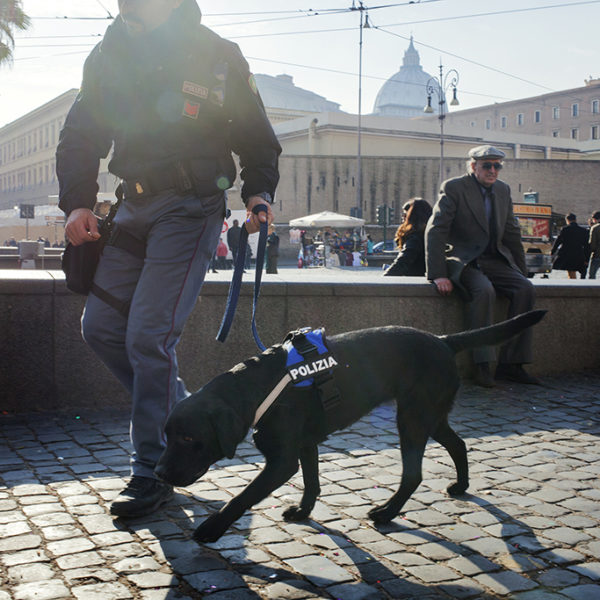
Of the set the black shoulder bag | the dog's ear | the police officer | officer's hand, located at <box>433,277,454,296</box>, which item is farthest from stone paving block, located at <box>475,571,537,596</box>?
officer's hand, located at <box>433,277,454,296</box>

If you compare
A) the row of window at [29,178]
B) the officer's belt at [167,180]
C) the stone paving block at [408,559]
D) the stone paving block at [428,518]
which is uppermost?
the row of window at [29,178]

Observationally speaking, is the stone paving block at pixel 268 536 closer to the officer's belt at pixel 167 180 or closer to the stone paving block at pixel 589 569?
the stone paving block at pixel 589 569

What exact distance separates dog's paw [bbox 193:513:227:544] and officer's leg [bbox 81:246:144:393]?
0.96 metres

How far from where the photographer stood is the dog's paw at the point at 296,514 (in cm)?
337

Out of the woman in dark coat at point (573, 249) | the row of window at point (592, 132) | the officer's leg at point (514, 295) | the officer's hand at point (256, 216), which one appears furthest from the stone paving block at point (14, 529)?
the row of window at point (592, 132)

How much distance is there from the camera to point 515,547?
3.11 meters

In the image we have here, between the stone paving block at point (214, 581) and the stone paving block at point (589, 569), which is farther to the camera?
the stone paving block at point (589, 569)

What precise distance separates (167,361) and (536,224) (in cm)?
2432

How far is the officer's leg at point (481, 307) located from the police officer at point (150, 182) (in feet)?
11.2

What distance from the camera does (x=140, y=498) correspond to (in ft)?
10.9

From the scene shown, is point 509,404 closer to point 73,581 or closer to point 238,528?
point 238,528

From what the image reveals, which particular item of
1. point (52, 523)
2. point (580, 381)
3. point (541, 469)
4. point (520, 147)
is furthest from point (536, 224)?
point (520, 147)

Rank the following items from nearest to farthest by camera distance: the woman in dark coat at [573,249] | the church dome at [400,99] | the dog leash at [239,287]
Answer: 1. the dog leash at [239,287]
2. the woman in dark coat at [573,249]
3. the church dome at [400,99]

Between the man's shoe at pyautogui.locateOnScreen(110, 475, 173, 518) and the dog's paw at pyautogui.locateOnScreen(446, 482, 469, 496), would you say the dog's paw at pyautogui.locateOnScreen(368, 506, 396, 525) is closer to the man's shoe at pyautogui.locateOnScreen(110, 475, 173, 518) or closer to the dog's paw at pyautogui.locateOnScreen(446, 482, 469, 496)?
the dog's paw at pyautogui.locateOnScreen(446, 482, 469, 496)
